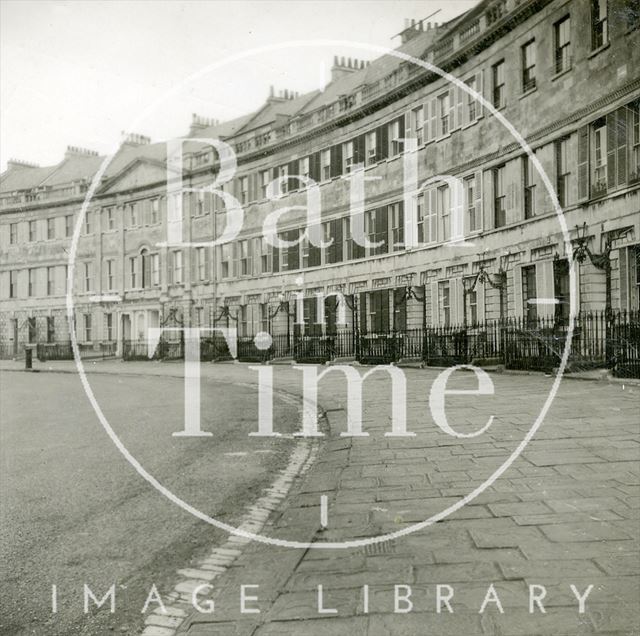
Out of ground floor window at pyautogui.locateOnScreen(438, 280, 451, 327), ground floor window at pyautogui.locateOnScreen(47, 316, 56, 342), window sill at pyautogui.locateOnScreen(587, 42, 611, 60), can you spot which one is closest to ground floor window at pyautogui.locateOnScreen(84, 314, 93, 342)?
ground floor window at pyautogui.locateOnScreen(47, 316, 56, 342)

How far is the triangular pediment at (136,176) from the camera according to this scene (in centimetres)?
4325

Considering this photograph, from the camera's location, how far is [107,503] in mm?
5469

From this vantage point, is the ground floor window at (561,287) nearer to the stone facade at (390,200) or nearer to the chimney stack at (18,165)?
the stone facade at (390,200)

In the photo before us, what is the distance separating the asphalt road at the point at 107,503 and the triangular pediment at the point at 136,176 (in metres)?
33.4

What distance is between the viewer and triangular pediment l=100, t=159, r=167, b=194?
142 ft

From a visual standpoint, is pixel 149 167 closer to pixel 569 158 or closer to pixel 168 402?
pixel 569 158

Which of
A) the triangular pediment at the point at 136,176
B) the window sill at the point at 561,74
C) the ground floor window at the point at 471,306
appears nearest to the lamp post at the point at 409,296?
the ground floor window at the point at 471,306

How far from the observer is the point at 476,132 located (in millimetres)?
23766

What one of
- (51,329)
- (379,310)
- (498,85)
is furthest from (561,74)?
(51,329)

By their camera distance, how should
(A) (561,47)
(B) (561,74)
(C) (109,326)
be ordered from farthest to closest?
(C) (109,326) → (A) (561,47) → (B) (561,74)

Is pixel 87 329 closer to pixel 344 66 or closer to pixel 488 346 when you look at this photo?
pixel 344 66

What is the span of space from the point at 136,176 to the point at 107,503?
41.6m

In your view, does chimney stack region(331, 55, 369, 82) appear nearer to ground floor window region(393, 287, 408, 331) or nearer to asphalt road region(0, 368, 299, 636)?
ground floor window region(393, 287, 408, 331)

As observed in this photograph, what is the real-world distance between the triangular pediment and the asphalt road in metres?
33.4
